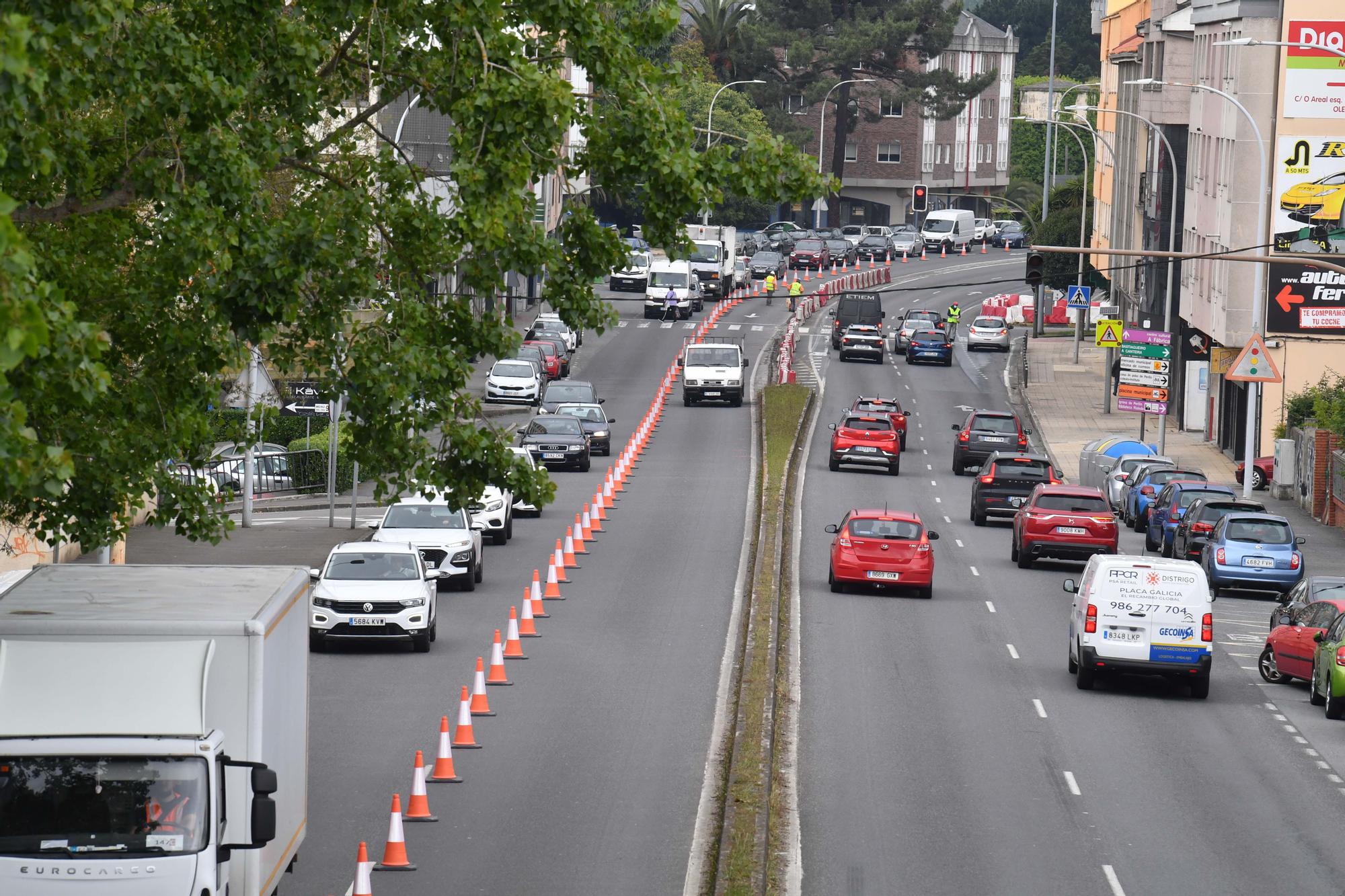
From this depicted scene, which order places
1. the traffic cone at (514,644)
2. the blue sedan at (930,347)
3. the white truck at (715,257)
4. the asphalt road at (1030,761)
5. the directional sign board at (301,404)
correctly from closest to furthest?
the asphalt road at (1030,761), the traffic cone at (514,644), the directional sign board at (301,404), the blue sedan at (930,347), the white truck at (715,257)

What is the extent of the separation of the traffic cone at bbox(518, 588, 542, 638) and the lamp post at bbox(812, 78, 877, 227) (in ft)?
249

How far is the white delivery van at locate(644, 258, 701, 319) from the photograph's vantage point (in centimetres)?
8594

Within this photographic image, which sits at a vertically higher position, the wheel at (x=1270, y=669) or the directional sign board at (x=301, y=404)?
the directional sign board at (x=301, y=404)

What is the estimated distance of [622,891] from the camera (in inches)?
596

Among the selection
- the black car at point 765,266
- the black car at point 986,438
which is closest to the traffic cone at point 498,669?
the black car at point 986,438

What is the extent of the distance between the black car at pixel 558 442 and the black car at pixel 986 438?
358 inches

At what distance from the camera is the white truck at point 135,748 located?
11.4 m

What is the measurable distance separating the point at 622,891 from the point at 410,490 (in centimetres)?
385

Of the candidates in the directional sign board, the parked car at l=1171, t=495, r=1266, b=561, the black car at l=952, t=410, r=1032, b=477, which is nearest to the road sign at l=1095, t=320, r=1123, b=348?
the black car at l=952, t=410, r=1032, b=477

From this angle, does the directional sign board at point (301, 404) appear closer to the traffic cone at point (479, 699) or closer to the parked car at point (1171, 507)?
the parked car at point (1171, 507)

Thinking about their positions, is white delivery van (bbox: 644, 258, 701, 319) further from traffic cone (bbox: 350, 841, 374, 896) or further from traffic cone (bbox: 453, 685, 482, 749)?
traffic cone (bbox: 350, 841, 374, 896)

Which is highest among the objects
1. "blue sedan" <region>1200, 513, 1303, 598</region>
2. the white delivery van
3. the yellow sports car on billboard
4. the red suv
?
the yellow sports car on billboard

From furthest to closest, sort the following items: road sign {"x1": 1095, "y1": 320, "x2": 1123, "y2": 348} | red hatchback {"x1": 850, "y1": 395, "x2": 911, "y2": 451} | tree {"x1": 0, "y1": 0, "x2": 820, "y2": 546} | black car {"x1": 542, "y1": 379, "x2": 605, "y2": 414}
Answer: black car {"x1": 542, "y1": 379, "x2": 605, "y2": 414}, road sign {"x1": 1095, "y1": 320, "x2": 1123, "y2": 348}, red hatchback {"x1": 850, "y1": 395, "x2": 911, "y2": 451}, tree {"x1": 0, "y1": 0, "x2": 820, "y2": 546}

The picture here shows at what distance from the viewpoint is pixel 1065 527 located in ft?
115
